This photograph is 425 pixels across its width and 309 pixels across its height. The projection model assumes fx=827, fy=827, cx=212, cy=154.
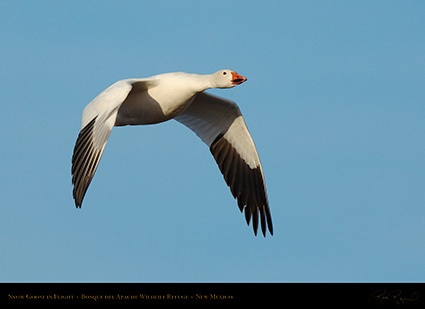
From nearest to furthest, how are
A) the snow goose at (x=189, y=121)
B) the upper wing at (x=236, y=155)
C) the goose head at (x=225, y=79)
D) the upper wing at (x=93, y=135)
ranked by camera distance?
the upper wing at (x=93, y=135), the snow goose at (x=189, y=121), the goose head at (x=225, y=79), the upper wing at (x=236, y=155)

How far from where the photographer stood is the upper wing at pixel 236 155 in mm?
17562

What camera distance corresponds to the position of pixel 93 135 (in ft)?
44.6

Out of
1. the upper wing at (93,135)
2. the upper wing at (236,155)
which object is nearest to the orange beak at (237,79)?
the upper wing at (236,155)

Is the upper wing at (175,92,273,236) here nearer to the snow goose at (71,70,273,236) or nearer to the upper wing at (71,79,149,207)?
the snow goose at (71,70,273,236)

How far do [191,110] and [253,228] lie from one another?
9.29 feet

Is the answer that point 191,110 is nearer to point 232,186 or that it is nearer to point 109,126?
point 232,186

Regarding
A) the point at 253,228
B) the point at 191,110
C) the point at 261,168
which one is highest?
the point at 191,110

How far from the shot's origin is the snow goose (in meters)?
13.5

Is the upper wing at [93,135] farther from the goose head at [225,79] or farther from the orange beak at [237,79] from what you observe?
the orange beak at [237,79]

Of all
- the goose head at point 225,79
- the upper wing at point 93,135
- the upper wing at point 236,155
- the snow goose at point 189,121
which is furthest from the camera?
the upper wing at point 236,155

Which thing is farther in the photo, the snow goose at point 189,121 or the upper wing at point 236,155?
the upper wing at point 236,155
